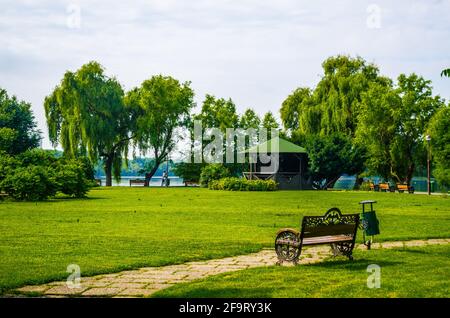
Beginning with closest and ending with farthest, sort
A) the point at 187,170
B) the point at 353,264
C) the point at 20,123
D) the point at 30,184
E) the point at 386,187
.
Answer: the point at 353,264 → the point at 30,184 → the point at 386,187 → the point at 20,123 → the point at 187,170

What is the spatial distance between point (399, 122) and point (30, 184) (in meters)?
30.6

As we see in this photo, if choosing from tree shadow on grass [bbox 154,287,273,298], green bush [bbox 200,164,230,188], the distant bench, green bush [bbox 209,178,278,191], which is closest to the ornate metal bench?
tree shadow on grass [bbox 154,287,273,298]

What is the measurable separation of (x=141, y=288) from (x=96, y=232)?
6.90 m

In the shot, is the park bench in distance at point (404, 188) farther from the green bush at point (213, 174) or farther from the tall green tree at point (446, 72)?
the tall green tree at point (446, 72)

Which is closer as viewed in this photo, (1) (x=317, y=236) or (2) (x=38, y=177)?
(1) (x=317, y=236)

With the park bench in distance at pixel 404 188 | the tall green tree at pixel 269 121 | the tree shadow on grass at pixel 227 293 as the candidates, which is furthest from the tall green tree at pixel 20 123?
the tree shadow on grass at pixel 227 293

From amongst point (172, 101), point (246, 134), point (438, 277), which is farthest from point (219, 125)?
point (438, 277)

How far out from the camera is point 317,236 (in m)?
9.60

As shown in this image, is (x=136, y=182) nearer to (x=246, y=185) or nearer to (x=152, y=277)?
(x=246, y=185)

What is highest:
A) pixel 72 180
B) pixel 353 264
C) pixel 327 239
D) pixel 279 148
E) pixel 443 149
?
pixel 279 148

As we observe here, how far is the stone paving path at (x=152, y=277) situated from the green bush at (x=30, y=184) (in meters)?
19.3

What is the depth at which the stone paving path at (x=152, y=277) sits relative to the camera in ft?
23.8

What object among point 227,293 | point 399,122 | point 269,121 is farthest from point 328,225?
point 269,121
